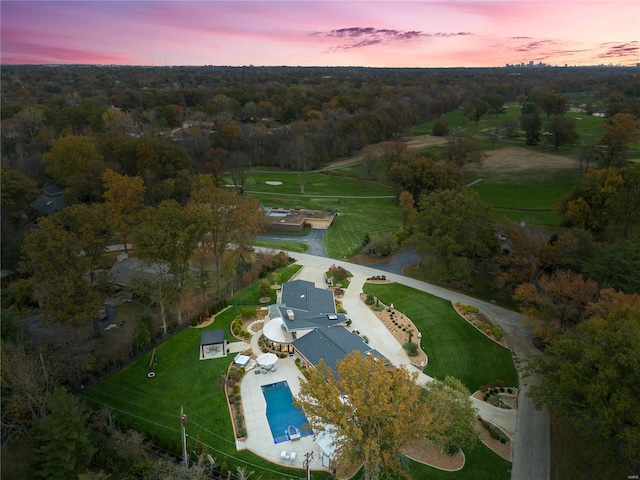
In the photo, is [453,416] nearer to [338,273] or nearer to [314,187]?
[338,273]

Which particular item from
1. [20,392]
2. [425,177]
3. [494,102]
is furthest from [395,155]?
[494,102]

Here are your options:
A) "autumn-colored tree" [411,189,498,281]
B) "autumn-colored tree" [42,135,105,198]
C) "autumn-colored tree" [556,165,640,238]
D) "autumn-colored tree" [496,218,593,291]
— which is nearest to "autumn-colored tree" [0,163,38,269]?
"autumn-colored tree" [42,135,105,198]

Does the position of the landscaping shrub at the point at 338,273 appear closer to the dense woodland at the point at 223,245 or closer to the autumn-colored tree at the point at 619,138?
the dense woodland at the point at 223,245

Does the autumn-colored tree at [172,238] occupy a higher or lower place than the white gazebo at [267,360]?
higher

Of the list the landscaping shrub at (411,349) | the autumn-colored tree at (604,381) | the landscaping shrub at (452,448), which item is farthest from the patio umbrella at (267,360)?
the autumn-colored tree at (604,381)

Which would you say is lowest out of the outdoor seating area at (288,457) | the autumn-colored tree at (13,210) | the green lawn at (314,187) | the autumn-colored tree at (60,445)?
the outdoor seating area at (288,457)
